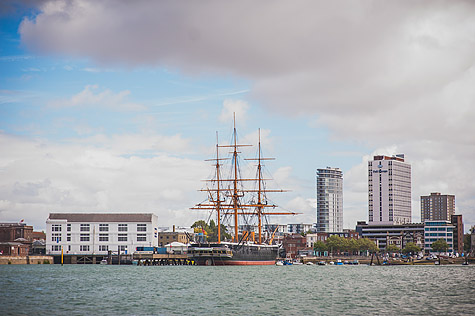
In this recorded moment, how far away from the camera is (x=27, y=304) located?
190ft

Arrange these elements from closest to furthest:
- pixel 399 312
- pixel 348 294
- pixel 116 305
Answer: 1. pixel 399 312
2. pixel 116 305
3. pixel 348 294

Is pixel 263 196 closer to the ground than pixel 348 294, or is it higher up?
higher up

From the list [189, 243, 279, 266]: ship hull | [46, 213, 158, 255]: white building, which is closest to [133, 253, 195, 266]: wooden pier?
[46, 213, 158, 255]: white building

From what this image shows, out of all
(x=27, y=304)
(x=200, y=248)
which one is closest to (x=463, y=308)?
(x=27, y=304)

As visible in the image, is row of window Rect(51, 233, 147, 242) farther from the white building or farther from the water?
the water

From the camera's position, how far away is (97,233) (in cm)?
18775

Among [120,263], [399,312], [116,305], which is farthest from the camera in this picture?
[120,263]

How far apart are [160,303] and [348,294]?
22.0 m

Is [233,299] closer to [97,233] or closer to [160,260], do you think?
[160,260]

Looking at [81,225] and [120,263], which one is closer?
[120,263]

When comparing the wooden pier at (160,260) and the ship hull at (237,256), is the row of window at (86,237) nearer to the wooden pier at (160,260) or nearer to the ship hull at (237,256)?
the wooden pier at (160,260)

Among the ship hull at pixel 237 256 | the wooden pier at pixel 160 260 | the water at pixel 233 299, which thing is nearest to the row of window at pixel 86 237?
the wooden pier at pixel 160 260

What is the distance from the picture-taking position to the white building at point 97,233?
187125 mm

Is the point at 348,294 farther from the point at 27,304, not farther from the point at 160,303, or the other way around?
the point at 27,304
